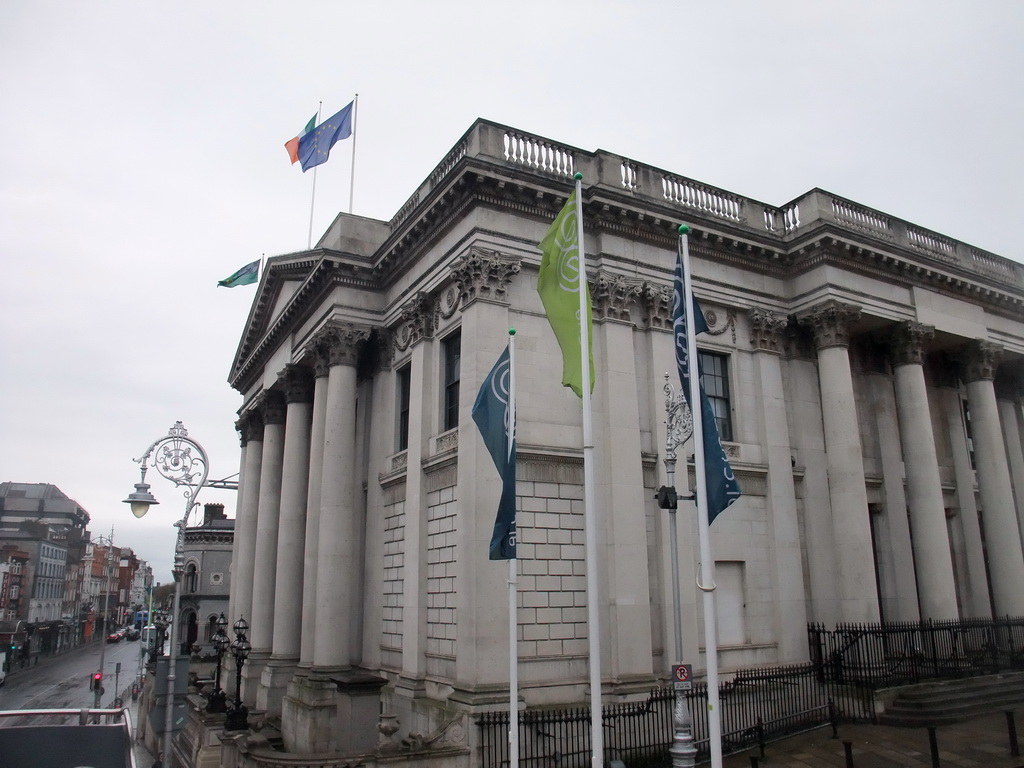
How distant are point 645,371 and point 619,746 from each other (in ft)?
31.6

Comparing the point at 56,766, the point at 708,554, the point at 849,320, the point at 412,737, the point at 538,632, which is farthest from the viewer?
the point at 849,320

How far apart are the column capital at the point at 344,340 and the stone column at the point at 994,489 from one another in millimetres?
20930

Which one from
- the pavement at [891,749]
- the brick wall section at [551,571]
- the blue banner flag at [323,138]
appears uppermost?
the blue banner flag at [323,138]

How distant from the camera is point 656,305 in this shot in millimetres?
21859

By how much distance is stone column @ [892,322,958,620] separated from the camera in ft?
75.8

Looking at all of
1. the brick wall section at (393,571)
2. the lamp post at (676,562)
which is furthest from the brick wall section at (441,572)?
the lamp post at (676,562)

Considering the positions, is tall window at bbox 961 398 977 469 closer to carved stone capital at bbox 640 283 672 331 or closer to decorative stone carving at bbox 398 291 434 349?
carved stone capital at bbox 640 283 672 331

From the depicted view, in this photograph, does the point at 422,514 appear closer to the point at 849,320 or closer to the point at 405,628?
the point at 405,628

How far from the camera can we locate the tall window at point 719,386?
76.6ft

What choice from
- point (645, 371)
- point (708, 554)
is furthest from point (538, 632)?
point (708, 554)

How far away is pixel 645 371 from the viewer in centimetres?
2170

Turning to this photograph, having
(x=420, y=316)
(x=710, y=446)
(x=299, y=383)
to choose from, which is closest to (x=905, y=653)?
(x=710, y=446)

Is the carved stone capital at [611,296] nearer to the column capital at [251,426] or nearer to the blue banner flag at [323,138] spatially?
the blue banner flag at [323,138]

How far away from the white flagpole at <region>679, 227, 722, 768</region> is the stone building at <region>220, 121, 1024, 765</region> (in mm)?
8271
